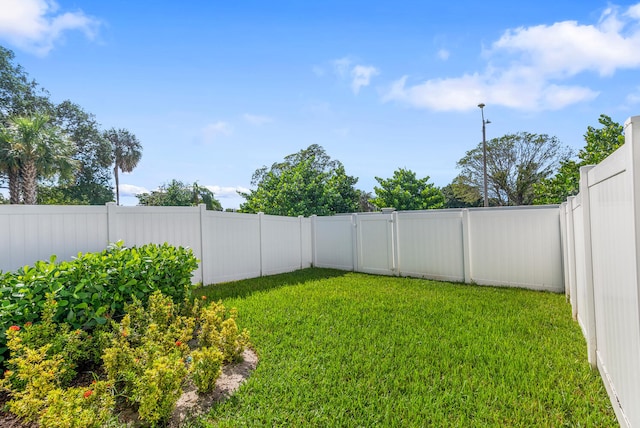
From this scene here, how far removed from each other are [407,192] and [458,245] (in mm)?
13286

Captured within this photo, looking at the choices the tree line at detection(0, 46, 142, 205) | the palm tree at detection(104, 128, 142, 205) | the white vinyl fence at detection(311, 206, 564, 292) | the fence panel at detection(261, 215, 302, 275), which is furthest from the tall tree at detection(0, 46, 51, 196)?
the white vinyl fence at detection(311, 206, 564, 292)

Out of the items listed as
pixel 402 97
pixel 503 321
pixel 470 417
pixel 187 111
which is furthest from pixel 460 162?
pixel 470 417

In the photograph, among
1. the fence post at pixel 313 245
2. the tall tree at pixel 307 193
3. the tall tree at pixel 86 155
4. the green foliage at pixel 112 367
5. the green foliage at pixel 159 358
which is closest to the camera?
the green foliage at pixel 112 367

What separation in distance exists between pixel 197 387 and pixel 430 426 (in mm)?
1731

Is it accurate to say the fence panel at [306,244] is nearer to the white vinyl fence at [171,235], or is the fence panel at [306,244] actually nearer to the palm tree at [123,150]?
the white vinyl fence at [171,235]

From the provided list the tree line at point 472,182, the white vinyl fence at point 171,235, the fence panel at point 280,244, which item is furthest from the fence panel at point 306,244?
the tree line at point 472,182

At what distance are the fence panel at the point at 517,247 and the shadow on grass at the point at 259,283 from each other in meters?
3.24

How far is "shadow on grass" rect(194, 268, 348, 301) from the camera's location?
5983 mm

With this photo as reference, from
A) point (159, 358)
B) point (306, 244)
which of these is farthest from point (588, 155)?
point (159, 358)

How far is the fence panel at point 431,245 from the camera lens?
6.98 m

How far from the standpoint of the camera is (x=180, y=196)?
2595cm

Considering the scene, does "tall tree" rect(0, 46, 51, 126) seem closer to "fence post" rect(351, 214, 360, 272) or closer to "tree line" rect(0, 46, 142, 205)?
"tree line" rect(0, 46, 142, 205)

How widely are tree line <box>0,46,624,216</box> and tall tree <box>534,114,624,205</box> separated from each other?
0.05 metres

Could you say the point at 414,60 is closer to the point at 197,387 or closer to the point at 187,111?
the point at 187,111
